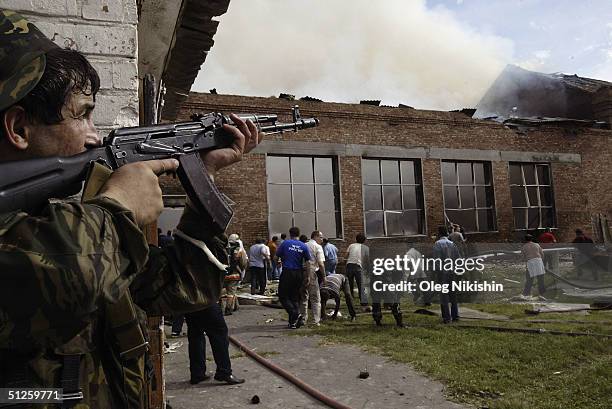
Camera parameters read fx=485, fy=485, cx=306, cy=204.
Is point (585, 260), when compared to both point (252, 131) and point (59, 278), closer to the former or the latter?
point (252, 131)

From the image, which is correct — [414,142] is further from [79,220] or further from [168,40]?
[79,220]

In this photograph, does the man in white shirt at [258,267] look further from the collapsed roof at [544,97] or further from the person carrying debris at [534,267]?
the collapsed roof at [544,97]

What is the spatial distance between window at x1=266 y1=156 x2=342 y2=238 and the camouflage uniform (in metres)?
14.2

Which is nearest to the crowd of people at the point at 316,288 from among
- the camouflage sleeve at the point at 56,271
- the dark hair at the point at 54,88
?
the dark hair at the point at 54,88

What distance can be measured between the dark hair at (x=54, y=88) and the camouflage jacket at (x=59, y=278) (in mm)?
314

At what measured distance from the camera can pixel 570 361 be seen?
229 inches

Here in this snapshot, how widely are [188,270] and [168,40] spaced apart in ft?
10.6

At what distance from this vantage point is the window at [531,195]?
63.5 ft

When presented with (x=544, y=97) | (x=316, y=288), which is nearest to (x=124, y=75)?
(x=316, y=288)

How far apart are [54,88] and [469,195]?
18766 mm

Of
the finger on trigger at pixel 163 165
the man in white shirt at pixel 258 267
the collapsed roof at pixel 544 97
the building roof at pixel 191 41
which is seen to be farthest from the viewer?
the collapsed roof at pixel 544 97

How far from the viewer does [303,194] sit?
52.9 feet

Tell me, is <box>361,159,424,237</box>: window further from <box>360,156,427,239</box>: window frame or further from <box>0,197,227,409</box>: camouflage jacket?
<box>0,197,227,409</box>: camouflage jacket

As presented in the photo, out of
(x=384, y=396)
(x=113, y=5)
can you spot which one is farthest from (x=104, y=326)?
(x=384, y=396)
